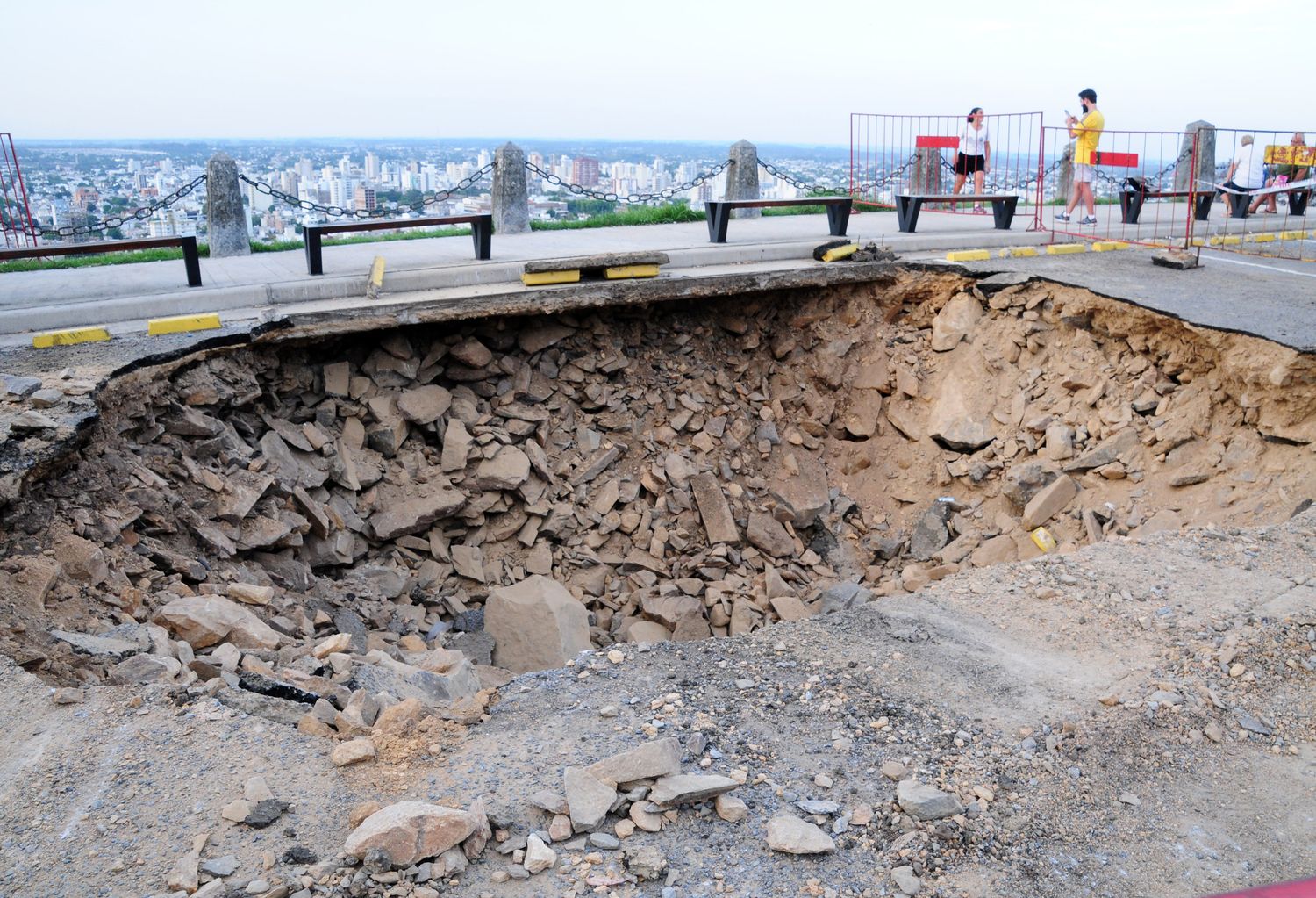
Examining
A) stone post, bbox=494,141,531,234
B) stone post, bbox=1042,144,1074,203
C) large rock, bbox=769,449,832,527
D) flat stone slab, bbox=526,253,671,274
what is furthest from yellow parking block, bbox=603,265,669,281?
stone post, bbox=1042,144,1074,203

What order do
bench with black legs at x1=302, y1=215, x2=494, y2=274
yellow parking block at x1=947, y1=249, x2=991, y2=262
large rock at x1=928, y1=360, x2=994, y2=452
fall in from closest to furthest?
large rock at x1=928, y1=360, x2=994, y2=452 → bench with black legs at x1=302, y1=215, x2=494, y2=274 → yellow parking block at x1=947, y1=249, x2=991, y2=262

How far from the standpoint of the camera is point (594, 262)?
27.1 feet

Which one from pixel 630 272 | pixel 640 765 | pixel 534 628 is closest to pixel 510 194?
pixel 630 272

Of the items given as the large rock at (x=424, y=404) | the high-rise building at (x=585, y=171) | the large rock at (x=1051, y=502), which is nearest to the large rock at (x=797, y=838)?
the large rock at (x=1051, y=502)

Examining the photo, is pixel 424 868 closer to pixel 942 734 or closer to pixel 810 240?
pixel 942 734

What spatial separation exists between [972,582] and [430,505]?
4.02m

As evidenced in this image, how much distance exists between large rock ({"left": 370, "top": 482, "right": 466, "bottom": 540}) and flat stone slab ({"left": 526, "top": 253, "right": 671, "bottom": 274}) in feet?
6.29

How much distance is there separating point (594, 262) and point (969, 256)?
360cm

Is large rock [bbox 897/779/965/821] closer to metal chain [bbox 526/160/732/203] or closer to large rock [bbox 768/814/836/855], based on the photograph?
large rock [bbox 768/814/836/855]

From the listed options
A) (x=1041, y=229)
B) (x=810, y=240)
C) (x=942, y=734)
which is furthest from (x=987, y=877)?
(x=1041, y=229)

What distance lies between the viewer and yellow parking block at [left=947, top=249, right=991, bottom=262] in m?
9.26

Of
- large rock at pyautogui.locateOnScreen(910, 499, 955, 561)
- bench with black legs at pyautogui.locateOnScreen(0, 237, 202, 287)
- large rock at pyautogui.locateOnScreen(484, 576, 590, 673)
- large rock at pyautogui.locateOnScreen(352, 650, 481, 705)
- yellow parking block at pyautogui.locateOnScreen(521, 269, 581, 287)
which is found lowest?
large rock at pyautogui.locateOnScreen(484, 576, 590, 673)

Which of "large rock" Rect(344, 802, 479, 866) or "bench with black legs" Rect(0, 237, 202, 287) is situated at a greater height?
"bench with black legs" Rect(0, 237, 202, 287)

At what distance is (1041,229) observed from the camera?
A: 36.7 feet
